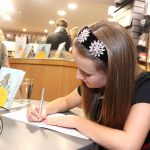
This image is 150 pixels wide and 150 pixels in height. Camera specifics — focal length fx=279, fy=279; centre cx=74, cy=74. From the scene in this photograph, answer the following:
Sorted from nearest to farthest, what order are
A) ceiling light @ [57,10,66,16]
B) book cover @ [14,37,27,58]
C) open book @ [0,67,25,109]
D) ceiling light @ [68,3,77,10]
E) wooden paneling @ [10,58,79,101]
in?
open book @ [0,67,25,109] → wooden paneling @ [10,58,79,101] → book cover @ [14,37,27,58] → ceiling light @ [68,3,77,10] → ceiling light @ [57,10,66,16]

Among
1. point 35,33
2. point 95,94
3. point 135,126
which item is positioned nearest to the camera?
point 135,126

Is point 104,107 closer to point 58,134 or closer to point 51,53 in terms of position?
point 58,134

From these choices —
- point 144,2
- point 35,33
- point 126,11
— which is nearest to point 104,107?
point 144,2

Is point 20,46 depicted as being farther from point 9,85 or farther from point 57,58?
point 9,85

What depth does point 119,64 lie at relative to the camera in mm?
1019

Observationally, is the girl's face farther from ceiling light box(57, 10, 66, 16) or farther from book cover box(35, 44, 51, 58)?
ceiling light box(57, 10, 66, 16)

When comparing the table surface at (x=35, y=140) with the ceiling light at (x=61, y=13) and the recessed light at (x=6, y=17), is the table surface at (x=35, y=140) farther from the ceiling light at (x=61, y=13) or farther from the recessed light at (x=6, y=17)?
the recessed light at (x=6, y=17)

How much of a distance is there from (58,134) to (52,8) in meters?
6.72

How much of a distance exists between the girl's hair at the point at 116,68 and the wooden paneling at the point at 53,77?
1453mm

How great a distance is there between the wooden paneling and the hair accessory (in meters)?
1.46

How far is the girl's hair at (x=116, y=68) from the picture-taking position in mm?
Result: 1017

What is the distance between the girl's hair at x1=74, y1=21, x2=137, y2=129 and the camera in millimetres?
1017

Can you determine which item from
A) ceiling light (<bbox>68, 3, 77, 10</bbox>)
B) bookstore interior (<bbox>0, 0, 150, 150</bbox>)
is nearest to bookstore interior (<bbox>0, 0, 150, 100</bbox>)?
bookstore interior (<bbox>0, 0, 150, 150</bbox>)

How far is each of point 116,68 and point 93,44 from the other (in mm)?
122
